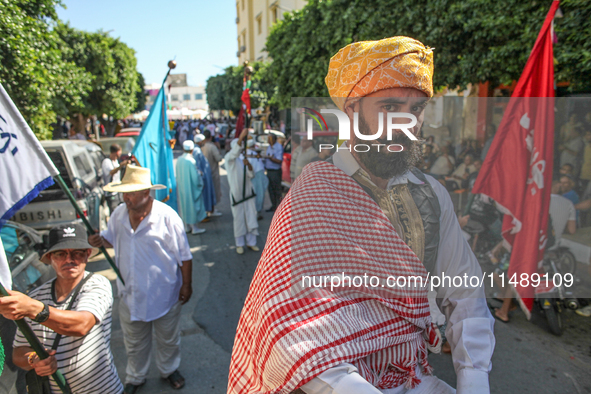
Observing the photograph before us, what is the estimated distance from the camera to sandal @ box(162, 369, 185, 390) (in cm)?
331

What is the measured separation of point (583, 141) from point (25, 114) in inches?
296

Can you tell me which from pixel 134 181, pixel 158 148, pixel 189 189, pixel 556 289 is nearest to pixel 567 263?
pixel 556 289

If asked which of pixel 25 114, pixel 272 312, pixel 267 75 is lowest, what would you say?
pixel 272 312

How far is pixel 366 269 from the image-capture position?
3.94ft

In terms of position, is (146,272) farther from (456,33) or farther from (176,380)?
(456,33)

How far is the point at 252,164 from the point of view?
297 inches

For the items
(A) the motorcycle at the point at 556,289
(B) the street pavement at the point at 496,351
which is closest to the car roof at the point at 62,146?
(B) the street pavement at the point at 496,351

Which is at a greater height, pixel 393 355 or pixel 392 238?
pixel 392 238

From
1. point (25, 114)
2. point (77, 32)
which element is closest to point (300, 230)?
point (25, 114)

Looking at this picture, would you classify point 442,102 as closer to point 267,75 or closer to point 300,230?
point 267,75

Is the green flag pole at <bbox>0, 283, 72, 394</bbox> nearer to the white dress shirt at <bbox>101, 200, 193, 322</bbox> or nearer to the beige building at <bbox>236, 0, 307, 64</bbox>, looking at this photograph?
the white dress shirt at <bbox>101, 200, 193, 322</bbox>

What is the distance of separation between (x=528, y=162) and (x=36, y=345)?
3644 mm

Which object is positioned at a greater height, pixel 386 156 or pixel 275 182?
pixel 386 156

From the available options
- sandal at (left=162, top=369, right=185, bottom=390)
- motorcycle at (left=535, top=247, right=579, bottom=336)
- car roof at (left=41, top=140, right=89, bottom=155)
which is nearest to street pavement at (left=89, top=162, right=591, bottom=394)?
sandal at (left=162, top=369, right=185, bottom=390)
